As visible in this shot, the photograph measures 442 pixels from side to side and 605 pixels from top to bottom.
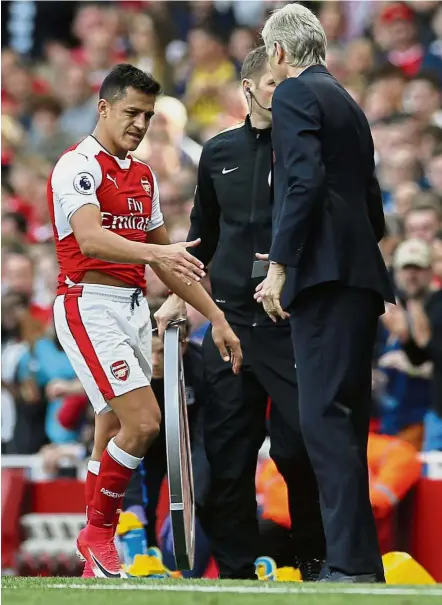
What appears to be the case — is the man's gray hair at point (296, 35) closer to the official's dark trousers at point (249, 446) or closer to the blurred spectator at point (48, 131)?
the official's dark trousers at point (249, 446)

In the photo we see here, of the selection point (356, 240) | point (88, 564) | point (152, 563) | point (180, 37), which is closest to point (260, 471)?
point (152, 563)

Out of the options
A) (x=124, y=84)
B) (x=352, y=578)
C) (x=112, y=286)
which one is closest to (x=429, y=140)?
(x=124, y=84)

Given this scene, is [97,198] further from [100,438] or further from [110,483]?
[110,483]

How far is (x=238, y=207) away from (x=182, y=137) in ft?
23.4

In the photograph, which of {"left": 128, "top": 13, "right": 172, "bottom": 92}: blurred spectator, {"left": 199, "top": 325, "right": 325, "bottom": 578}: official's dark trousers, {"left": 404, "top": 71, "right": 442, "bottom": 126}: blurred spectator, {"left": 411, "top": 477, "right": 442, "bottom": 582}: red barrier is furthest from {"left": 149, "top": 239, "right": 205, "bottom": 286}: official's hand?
{"left": 128, "top": 13, "right": 172, "bottom": 92}: blurred spectator

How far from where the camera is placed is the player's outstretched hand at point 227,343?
6871mm

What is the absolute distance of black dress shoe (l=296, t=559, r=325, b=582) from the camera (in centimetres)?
723

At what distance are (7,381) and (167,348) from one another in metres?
4.79

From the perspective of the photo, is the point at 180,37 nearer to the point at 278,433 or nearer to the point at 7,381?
the point at 7,381

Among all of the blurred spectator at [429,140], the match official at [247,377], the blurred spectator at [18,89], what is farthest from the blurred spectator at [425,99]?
the match official at [247,377]

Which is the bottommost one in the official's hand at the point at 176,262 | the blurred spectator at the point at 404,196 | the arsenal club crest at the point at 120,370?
the arsenal club crest at the point at 120,370

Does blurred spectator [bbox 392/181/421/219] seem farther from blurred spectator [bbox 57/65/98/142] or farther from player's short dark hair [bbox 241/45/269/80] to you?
blurred spectator [bbox 57/65/98/142]

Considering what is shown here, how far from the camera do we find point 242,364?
7.19 m

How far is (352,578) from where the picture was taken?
5.63 meters
